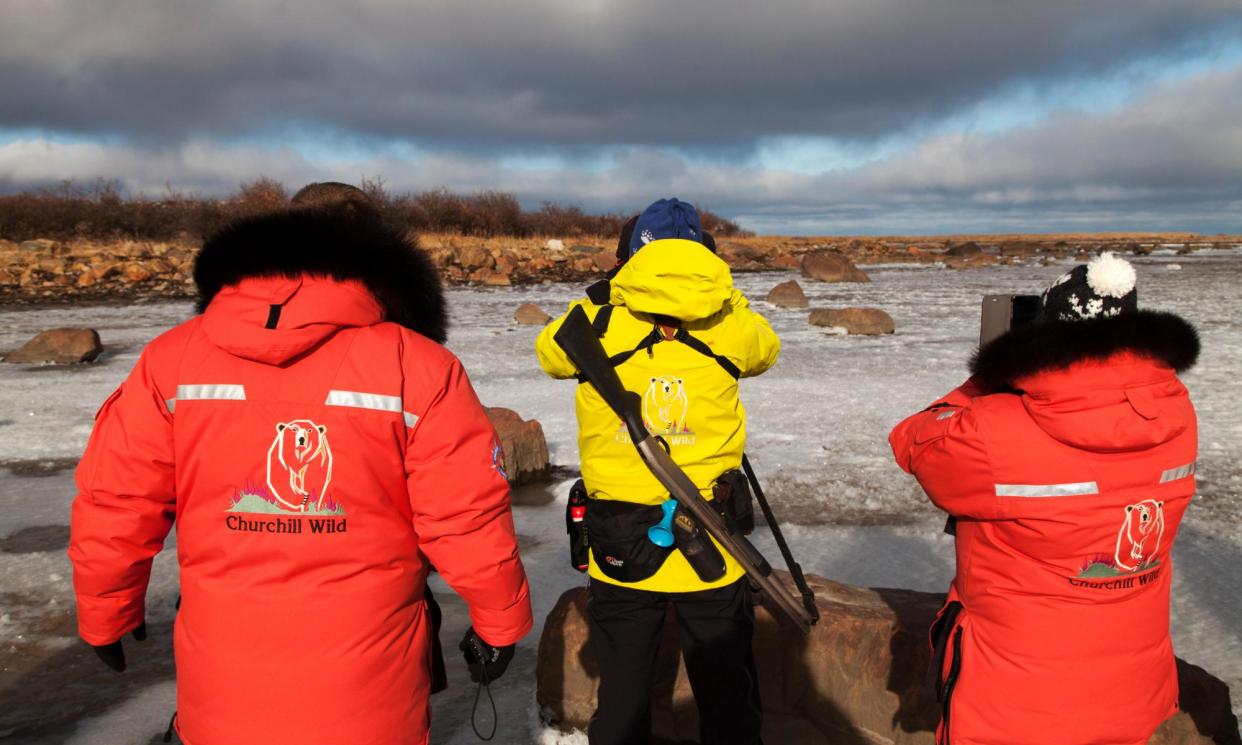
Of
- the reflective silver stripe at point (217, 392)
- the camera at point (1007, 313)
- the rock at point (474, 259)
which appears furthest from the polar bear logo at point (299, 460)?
the rock at point (474, 259)

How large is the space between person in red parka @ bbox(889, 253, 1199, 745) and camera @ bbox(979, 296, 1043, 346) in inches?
6.1

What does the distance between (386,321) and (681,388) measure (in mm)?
806

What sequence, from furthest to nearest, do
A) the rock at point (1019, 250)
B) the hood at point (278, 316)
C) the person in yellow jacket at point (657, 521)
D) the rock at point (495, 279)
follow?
1. the rock at point (1019, 250)
2. the rock at point (495, 279)
3. the person in yellow jacket at point (657, 521)
4. the hood at point (278, 316)

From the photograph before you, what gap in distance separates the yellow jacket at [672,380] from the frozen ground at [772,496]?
3.40 feet

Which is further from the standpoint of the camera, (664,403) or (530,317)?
(530,317)

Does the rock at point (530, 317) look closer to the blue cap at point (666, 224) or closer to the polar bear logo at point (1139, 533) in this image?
the blue cap at point (666, 224)

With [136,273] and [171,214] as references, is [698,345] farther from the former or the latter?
[171,214]

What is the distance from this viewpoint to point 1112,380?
1604mm

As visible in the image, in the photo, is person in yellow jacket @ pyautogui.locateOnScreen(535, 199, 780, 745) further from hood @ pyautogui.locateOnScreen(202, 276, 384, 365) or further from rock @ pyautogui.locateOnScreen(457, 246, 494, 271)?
rock @ pyautogui.locateOnScreen(457, 246, 494, 271)

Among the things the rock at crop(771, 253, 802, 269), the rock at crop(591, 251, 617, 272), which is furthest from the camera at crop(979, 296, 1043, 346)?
the rock at crop(771, 253, 802, 269)

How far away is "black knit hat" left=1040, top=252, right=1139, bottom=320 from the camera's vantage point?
1.67 meters

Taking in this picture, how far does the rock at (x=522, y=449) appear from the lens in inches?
197

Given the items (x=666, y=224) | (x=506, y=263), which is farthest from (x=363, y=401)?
(x=506, y=263)

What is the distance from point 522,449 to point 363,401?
357cm
